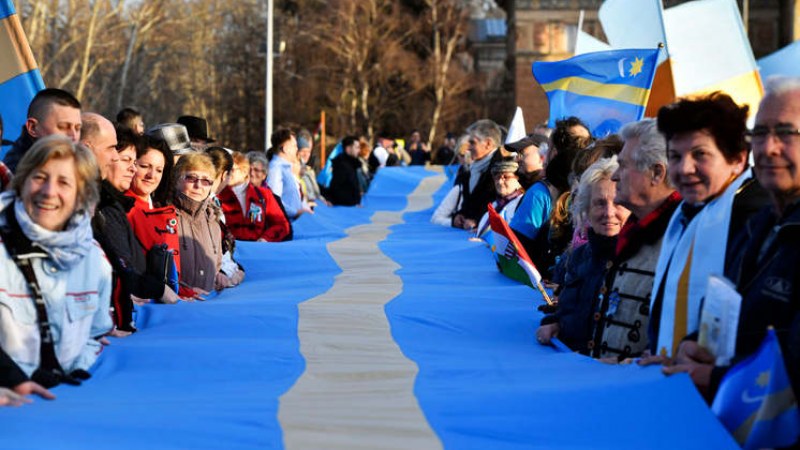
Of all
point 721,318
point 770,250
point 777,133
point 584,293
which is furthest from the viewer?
point 584,293

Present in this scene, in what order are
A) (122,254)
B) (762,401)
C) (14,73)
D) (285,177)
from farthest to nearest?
(285,177) → (14,73) → (122,254) → (762,401)

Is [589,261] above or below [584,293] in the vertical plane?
above

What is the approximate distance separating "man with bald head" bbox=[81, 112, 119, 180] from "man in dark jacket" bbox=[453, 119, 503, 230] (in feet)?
25.3

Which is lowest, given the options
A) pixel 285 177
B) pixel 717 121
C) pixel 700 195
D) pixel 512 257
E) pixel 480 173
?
pixel 285 177

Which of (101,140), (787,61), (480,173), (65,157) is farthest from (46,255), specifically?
(787,61)

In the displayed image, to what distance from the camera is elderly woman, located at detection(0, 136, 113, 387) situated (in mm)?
5605

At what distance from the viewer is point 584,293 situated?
6.82 metres

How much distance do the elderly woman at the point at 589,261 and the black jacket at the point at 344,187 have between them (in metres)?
15.9

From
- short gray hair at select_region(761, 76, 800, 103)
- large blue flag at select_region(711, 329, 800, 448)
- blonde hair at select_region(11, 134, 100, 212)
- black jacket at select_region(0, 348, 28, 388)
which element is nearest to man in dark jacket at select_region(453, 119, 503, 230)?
blonde hair at select_region(11, 134, 100, 212)

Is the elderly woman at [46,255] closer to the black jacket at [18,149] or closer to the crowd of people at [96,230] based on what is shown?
the crowd of people at [96,230]

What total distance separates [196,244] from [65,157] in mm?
3809

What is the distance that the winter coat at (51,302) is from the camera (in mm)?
5586

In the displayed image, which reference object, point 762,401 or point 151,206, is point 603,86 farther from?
point 762,401

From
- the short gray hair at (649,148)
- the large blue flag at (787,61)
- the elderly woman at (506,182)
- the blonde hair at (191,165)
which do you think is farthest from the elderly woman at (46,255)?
the large blue flag at (787,61)
